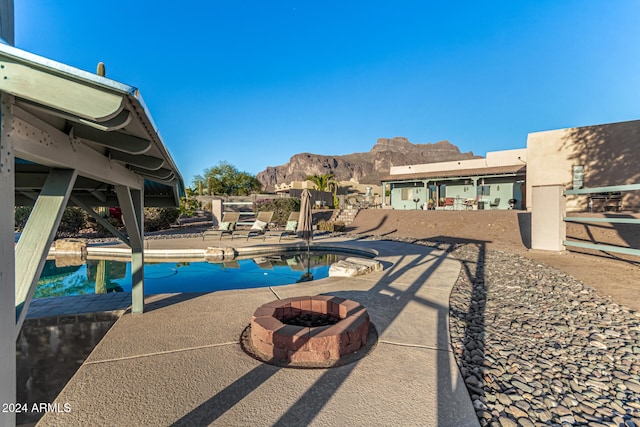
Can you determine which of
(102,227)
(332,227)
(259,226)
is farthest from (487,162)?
(102,227)

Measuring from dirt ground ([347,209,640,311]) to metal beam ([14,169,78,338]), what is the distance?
22.6 feet

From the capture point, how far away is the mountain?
132m

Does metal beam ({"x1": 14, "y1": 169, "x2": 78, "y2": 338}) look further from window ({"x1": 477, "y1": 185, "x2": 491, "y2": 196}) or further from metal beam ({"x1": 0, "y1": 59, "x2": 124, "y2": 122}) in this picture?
window ({"x1": 477, "y1": 185, "x2": 491, "y2": 196})

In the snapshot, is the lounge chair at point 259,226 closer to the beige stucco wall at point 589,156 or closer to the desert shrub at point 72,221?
the desert shrub at point 72,221

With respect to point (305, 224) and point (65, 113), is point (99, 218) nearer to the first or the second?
point (65, 113)

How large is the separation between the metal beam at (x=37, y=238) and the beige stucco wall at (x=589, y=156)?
2006cm

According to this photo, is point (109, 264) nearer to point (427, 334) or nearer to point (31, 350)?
point (31, 350)

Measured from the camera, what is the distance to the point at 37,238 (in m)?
1.82

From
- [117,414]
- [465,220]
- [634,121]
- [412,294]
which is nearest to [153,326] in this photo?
[117,414]

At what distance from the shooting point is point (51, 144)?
1.89 metres

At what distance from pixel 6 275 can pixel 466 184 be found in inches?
1009

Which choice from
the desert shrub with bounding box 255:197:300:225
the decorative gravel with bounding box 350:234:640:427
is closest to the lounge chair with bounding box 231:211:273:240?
the desert shrub with bounding box 255:197:300:225

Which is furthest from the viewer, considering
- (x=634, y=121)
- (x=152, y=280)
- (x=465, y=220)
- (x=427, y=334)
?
(x=465, y=220)

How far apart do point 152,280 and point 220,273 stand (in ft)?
5.43
